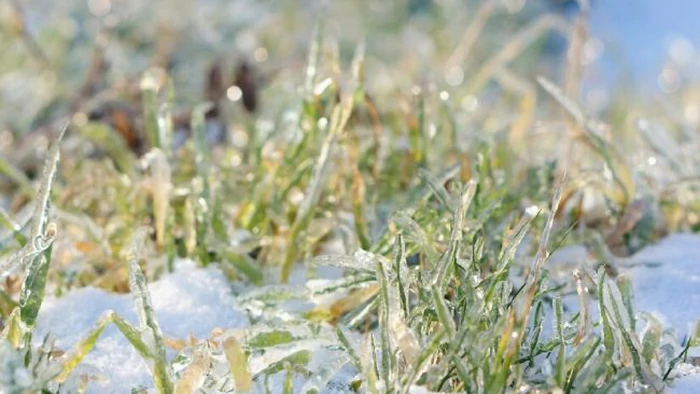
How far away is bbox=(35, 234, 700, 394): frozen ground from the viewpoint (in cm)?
84

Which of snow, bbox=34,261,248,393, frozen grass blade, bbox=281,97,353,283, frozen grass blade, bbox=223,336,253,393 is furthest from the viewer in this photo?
frozen grass blade, bbox=281,97,353,283

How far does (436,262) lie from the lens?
0.83 meters

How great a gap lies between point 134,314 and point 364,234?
0.30 metres

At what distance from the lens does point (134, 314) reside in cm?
94

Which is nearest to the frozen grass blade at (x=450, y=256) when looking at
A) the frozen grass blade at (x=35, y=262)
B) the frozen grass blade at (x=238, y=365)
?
the frozen grass blade at (x=238, y=365)

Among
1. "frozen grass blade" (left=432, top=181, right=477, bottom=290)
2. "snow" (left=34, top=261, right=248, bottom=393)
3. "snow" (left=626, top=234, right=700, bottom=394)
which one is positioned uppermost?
"frozen grass blade" (left=432, top=181, right=477, bottom=290)

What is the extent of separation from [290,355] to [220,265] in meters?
0.30

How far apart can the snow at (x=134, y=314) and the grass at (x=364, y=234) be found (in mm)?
34

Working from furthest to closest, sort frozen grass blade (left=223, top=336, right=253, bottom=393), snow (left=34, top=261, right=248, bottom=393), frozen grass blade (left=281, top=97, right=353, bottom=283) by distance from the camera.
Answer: frozen grass blade (left=281, top=97, right=353, bottom=283)
snow (left=34, top=261, right=248, bottom=393)
frozen grass blade (left=223, top=336, right=253, bottom=393)

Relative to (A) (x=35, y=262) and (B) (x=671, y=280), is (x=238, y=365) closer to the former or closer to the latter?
(A) (x=35, y=262)

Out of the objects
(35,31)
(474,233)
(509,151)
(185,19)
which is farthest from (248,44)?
(474,233)

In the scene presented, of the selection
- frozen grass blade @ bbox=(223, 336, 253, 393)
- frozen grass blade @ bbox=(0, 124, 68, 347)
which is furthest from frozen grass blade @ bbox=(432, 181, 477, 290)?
frozen grass blade @ bbox=(0, 124, 68, 347)

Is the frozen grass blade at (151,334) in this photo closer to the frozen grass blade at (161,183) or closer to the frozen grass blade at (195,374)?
the frozen grass blade at (195,374)

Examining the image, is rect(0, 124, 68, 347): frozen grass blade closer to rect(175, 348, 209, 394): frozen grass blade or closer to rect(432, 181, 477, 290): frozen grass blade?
rect(175, 348, 209, 394): frozen grass blade
